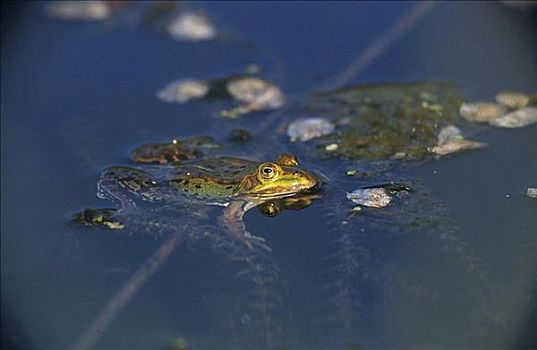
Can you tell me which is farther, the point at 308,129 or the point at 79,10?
the point at 79,10

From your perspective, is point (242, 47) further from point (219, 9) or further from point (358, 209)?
point (358, 209)

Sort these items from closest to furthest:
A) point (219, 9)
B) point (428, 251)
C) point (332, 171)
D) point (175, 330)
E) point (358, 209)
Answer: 1. point (175, 330)
2. point (428, 251)
3. point (358, 209)
4. point (332, 171)
5. point (219, 9)

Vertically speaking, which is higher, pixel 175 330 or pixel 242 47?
pixel 242 47

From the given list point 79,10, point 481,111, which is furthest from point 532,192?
point 79,10

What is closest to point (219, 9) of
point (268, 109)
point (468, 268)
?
point (268, 109)

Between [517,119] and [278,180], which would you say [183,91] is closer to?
[278,180]

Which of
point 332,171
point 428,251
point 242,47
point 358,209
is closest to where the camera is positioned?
point 428,251
